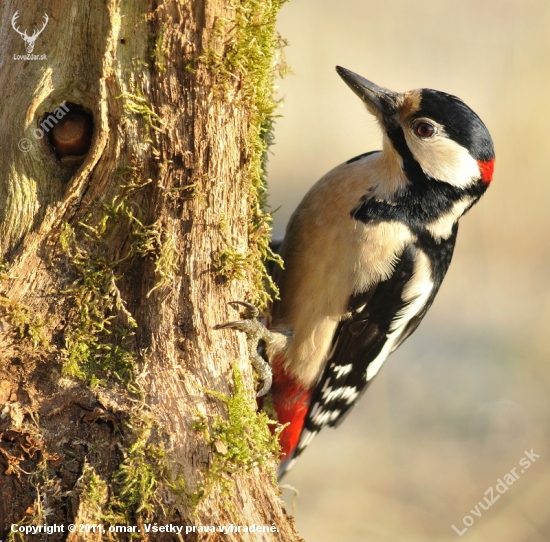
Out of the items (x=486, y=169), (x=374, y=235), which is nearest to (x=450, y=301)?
(x=486, y=169)

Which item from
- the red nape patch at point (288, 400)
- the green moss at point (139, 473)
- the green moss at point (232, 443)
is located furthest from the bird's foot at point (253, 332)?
the green moss at point (139, 473)

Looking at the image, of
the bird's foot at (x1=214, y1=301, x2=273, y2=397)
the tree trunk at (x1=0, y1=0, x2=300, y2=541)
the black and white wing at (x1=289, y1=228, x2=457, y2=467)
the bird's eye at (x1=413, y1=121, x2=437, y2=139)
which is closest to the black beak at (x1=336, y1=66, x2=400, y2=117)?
the bird's eye at (x1=413, y1=121, x2=437, y2=139)

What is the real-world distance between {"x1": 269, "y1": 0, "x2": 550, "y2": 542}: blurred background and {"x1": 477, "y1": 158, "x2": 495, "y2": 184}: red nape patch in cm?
222

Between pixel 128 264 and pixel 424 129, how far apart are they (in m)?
1.30

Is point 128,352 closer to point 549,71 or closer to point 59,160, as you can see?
point 59,160

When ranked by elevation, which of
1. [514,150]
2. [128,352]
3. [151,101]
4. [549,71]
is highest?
[549,71]

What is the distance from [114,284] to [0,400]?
1.41 feet

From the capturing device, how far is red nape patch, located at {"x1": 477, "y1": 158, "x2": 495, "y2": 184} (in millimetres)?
2457

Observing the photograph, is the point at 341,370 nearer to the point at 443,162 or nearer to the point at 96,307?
the point at 443,162

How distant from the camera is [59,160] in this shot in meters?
1.83

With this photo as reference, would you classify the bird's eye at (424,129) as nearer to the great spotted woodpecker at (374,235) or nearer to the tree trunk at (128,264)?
the great spotted woodpecker at (374,235)

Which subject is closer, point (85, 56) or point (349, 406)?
point (85, 56)

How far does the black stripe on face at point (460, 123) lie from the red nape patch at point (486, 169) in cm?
2

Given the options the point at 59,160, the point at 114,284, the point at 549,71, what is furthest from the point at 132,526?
the point at 549,71
